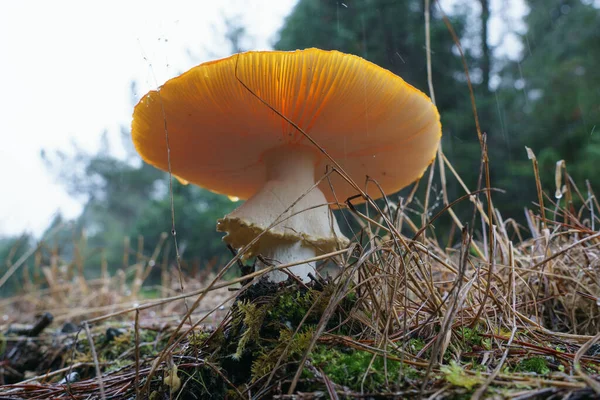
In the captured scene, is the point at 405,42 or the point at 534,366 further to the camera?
the point at 405,42

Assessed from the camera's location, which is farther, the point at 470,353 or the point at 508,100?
the point at 508,100

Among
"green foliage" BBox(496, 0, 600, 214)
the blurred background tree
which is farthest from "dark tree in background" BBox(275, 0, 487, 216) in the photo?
"green foliage" BBox(496, 0, 600, 214)

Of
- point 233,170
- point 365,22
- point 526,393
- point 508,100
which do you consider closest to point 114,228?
point 365,22

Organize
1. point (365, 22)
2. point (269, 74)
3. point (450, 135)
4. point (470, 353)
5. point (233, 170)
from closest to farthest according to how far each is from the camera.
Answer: point (470, 353), point (269, 74), point (233, 170), point (365, 22), point (450, 135)

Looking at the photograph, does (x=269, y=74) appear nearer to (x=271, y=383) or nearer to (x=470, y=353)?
(x=271, y=383)

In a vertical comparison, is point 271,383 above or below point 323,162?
below

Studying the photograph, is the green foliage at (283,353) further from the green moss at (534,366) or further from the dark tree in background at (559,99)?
the dark tree in background at (559,99)

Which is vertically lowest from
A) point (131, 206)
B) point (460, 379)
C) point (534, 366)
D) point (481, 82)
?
point (131, 206)

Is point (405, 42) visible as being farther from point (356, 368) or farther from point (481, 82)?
point (356, 368)

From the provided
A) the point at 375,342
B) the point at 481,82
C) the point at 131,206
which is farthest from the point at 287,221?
the point at 131,206
